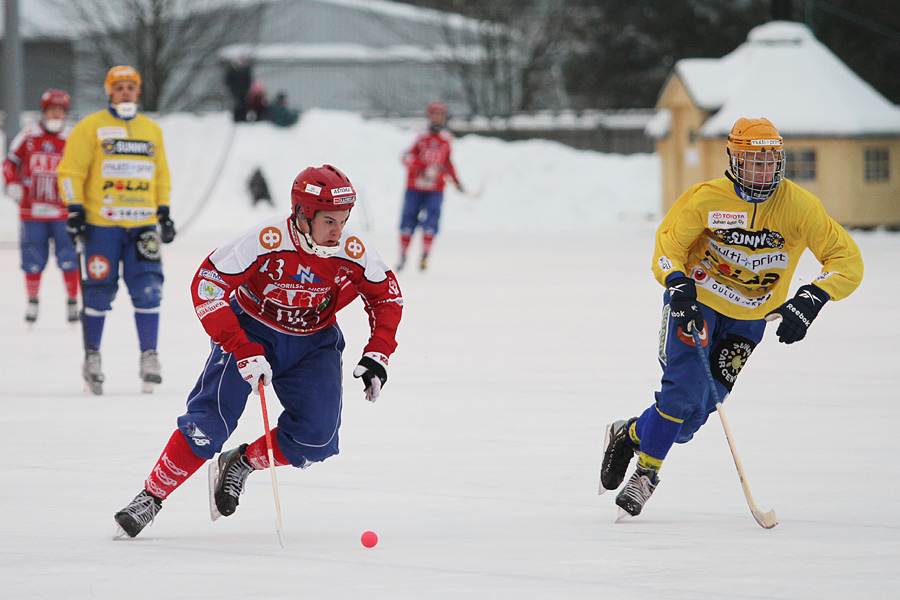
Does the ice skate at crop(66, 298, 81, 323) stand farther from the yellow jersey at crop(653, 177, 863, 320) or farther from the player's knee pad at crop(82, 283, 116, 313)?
the yellow jersey at crop(653, 177, 863, 320)

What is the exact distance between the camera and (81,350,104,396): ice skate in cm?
706

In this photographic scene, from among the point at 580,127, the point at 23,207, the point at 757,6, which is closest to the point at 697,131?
the point at 580,127

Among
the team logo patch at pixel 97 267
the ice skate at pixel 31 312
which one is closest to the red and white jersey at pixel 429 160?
the ice skate at pixel 31 312

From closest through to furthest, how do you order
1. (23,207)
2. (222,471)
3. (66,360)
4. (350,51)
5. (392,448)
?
(222,471)
(392,448)
(66,360)
(23,207)
(350,51)

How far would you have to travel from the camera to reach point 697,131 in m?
23.7

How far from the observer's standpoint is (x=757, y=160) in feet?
14.7

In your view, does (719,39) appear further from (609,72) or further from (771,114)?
(771,114)

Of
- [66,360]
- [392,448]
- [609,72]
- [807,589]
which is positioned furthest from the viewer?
[609,72]

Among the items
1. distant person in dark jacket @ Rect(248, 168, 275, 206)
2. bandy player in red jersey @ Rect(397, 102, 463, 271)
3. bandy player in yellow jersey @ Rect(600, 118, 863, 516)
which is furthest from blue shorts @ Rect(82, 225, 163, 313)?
distant person in dark jacket @ Rect(248, 168, 275, 206)

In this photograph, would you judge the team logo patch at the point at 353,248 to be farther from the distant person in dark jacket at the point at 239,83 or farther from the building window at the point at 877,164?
the distant person in dark jacket at the point at 239,83

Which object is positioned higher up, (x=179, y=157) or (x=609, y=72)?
(x=609, y=72)

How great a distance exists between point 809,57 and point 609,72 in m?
9.33

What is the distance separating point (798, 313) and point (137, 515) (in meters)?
2.21

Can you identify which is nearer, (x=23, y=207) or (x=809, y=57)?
(x=23, y=207)
